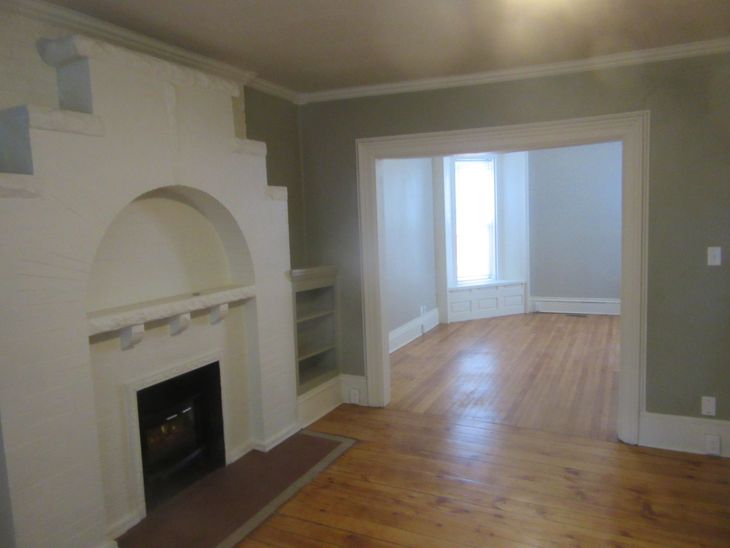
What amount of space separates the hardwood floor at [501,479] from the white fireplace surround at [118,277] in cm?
81

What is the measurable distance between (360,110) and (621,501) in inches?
126

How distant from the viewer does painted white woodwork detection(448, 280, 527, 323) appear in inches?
301

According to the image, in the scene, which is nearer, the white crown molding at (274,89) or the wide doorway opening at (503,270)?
the white crown molding at (274,89)

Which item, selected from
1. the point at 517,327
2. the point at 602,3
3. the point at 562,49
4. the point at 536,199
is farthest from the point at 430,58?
the point at 536,199

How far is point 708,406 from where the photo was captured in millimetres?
Result: 3270

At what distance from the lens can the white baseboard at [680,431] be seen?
3.25 meters

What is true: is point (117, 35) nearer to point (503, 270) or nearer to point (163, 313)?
point (163, 313)

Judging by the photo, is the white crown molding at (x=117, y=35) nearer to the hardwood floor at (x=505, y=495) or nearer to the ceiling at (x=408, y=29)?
the ceiling at (x=408, y=29)

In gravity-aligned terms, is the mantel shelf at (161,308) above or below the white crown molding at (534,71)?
below

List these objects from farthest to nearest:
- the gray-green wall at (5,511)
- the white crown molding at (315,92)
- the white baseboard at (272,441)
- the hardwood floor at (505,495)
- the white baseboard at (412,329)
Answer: the white baseboard at (412,329) → the white baseboard at (272,441) → the hardwood floor at (505,495) → the white crown molding at (315,92) → the gray-green wall at (5,511)

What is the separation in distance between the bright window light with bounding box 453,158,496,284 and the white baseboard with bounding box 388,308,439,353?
88cm

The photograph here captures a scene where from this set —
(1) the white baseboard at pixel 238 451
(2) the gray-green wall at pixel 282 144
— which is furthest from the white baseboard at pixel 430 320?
(1) the white baseboard at pixel 238 451

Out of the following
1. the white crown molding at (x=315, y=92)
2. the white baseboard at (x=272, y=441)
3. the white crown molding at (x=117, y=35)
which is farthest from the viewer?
the white baseboard at (x=272, y=441)

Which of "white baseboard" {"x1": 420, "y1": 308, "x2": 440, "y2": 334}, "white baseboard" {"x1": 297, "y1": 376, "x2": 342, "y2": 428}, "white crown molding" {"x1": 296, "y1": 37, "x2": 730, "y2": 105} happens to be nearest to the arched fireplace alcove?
"white baseboard" {"x1": 297, "y1": 376, "x2": 342, "y2": 428}
